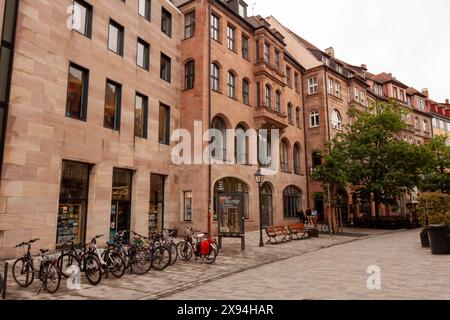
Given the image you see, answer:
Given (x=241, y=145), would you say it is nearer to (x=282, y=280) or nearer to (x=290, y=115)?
(x=290, y=115)

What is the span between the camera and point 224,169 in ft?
72.8

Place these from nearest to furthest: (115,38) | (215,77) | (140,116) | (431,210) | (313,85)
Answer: (431,210) < (115,38) < (140,116) < (215,77) < (313,85)

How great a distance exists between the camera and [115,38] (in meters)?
18.0

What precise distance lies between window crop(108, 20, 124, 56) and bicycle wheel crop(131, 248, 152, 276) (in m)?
11.3

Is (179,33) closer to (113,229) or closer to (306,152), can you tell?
(113,229)

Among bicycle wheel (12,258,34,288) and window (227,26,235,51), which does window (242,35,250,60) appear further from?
bicycle wheel (12,258,34,288)

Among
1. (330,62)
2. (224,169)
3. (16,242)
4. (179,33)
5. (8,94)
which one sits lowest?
(16,242)

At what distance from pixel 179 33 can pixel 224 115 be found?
6.24 metres

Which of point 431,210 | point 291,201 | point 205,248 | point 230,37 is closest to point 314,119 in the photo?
point 291,201

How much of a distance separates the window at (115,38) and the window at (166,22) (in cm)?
408

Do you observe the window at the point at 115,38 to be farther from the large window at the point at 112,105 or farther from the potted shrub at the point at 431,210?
the potted shrub at the point at 431,210

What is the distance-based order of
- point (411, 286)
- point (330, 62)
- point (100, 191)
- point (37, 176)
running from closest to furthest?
point (411, 286) → point (37, 176) → point (100, 191) → point (330, 62)

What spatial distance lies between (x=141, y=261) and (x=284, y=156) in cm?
2201
